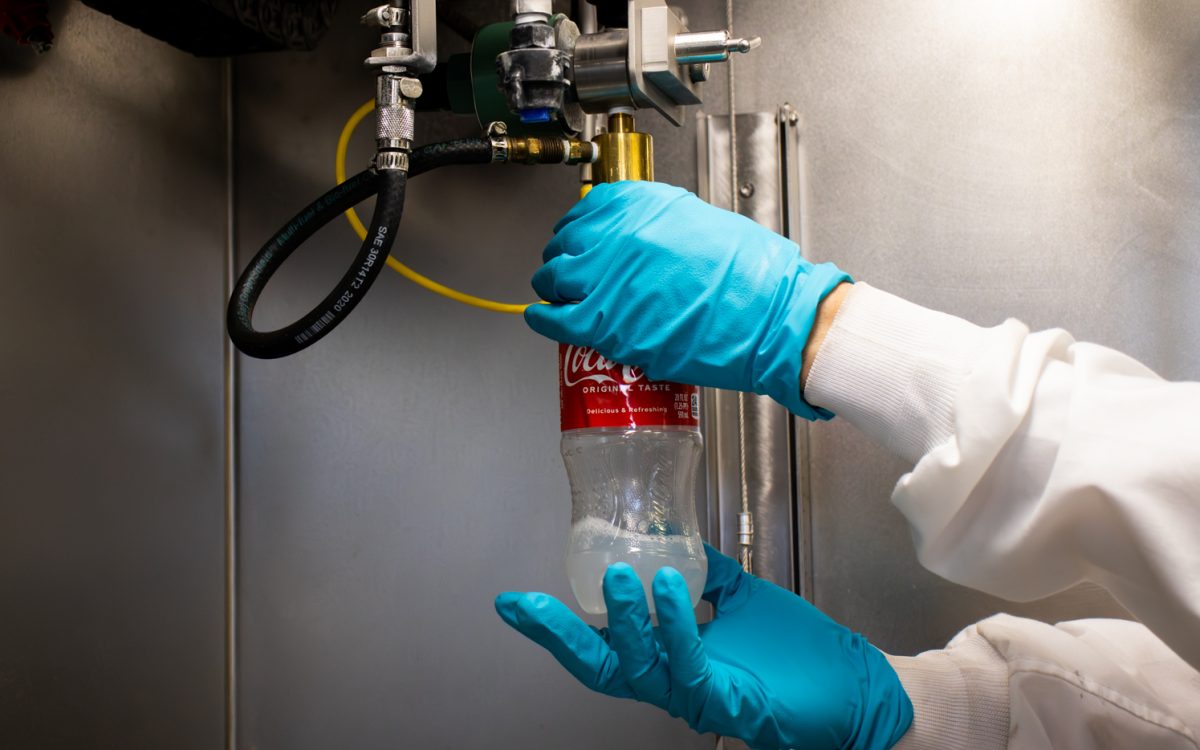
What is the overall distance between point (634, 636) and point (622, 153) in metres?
0.45

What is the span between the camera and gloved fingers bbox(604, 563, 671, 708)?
789 mm

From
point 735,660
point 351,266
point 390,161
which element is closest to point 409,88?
point 390,161

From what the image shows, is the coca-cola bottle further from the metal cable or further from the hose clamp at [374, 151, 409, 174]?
the hose clamp at [374, 151, 409, 174]

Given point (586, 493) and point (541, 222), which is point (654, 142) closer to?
point (541, 222)

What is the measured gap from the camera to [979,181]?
119 centimetres

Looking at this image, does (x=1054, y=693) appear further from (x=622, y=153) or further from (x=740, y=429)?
(x=622, y=153)

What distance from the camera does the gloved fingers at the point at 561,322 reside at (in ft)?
2.96

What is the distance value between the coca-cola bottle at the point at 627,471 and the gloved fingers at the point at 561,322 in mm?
13

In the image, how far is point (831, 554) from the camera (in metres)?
1.22

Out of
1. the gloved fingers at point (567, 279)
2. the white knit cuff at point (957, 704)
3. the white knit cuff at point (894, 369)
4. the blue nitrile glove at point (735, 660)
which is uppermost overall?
the gloved fingers at point (567, 279)

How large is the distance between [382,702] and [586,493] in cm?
42

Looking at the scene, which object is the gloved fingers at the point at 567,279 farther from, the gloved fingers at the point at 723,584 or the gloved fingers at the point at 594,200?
the gloved fingers at the point at 723,584

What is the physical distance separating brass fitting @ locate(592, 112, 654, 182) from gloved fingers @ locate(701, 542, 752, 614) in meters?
0.40

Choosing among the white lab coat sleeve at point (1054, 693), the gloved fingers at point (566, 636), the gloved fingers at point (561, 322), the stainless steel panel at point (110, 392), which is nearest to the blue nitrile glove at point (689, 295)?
the gloved fingers at point (561, 322)
